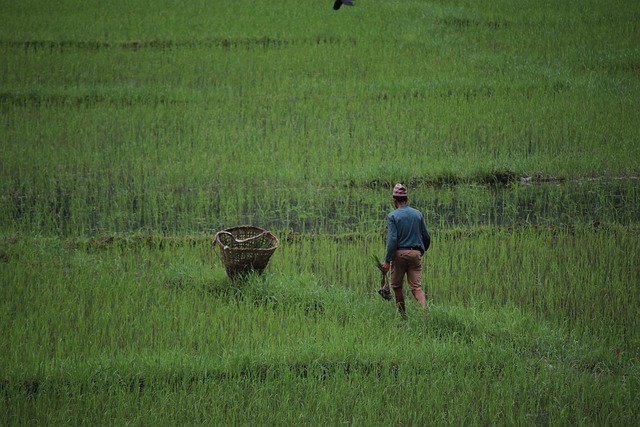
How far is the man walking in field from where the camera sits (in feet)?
16.0

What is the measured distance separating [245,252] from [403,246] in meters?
1.07

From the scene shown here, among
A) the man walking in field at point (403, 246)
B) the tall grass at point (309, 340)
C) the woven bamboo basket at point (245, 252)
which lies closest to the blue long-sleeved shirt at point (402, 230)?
the man walking in field at point (403, 246)

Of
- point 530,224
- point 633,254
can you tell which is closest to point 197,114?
point 530,224

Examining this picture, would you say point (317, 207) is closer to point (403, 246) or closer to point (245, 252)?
point (245, 252)

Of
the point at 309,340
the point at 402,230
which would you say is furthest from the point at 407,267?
the point at 309,340

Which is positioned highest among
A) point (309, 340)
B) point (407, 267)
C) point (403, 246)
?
point (403, 246)

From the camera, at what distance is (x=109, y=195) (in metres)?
7.48

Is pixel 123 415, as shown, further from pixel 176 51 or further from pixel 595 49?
pixel 595 49

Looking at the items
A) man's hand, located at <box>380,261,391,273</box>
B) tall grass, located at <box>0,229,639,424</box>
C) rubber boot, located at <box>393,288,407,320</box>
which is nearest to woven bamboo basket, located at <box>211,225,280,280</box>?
tall grass, located at <box>0,229,639,424</box>

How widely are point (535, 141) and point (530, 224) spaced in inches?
85.8

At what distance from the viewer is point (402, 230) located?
490 centimetres

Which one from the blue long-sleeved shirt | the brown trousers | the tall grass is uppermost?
the blue long-sleeved shirt

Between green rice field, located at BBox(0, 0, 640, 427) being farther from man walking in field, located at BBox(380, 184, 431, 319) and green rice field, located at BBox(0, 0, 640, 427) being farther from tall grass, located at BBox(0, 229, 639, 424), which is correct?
→ man walking in field, located at BBox(380, 184, 431, 319)

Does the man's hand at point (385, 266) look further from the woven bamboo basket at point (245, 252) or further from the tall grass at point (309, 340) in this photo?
the woven bamboo basket at point (245, 252)
